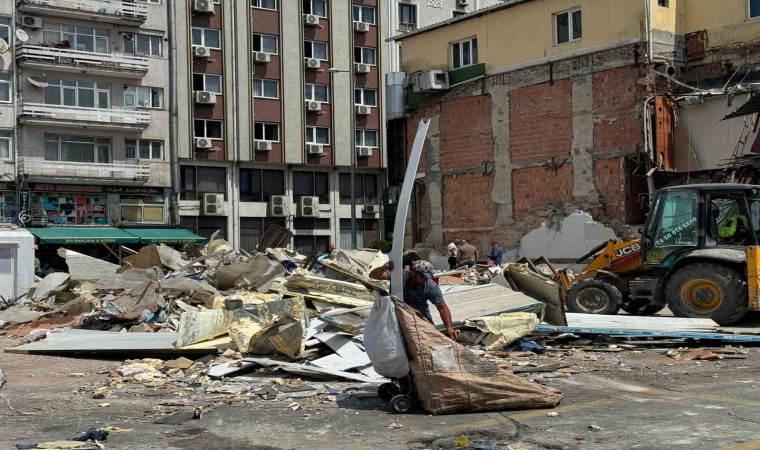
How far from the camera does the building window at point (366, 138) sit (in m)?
47.9

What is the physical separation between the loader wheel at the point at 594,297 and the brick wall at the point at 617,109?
11.4 metres

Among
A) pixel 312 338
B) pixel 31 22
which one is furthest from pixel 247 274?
pixel 31 22

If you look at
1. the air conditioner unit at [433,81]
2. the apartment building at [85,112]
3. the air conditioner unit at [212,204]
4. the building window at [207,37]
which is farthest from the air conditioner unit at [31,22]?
the air conditioner unit at [433,81]

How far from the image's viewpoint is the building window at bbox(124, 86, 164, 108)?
42438 millimetres

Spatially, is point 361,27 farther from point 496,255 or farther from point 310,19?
point 496,255

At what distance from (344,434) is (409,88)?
27185 millimetres

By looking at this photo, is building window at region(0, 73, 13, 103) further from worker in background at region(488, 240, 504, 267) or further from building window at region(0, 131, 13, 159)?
worker in background at region(488, 240, 504, 267)

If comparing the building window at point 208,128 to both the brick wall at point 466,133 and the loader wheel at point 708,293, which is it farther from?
the loader wheel at point 708,293

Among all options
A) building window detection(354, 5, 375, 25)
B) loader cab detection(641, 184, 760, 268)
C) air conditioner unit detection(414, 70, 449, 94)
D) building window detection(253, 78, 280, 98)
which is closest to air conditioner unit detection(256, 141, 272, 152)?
building window detection(253, 78, 280, 98)

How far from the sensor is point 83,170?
40.3 meters

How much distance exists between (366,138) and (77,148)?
1461cm

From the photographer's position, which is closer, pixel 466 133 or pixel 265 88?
pixel 466 133

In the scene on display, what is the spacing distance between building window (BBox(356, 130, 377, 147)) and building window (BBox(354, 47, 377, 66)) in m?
3.58

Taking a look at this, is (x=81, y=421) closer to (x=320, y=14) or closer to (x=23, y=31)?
(x=23, y=31)
